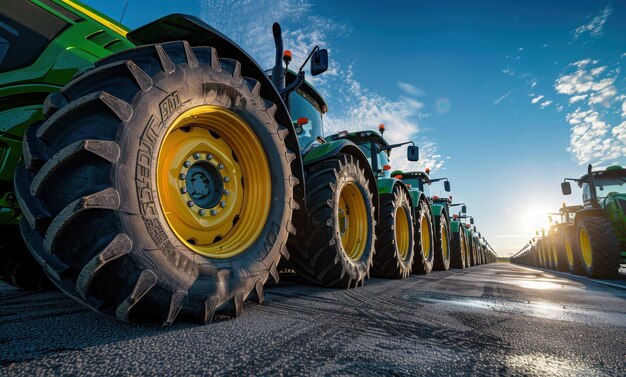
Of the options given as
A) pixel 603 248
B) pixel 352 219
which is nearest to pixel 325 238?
pixel 352 219

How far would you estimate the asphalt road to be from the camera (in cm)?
87

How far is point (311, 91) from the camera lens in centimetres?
364

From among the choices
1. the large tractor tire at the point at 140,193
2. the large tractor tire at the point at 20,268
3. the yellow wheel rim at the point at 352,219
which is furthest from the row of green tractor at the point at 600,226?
the large tractor tire at the point at 20,268

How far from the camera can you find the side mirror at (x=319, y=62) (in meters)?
2.60

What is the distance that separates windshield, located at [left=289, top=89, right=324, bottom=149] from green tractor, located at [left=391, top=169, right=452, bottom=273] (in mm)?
2663

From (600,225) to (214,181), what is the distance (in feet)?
24.6

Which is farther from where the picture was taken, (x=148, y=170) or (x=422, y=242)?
(x=422, y=242)

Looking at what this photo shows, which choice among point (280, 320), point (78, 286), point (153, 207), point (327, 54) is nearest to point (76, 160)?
point (153, 207)

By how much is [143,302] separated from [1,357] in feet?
1.25

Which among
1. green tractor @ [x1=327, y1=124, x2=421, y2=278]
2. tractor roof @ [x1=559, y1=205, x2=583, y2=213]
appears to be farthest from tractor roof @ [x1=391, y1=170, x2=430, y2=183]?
tractor roof @ [x1=559, y1=205, x2=583, y2=213]

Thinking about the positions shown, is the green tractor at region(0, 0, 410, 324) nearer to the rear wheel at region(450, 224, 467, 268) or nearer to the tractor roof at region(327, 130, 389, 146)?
the tractor roof at region(327, 130, 389, 146)

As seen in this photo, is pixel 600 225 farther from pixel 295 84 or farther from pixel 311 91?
pixel 295 84

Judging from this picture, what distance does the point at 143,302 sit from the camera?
1.18 m

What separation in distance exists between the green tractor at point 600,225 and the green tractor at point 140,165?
636 centimetres
